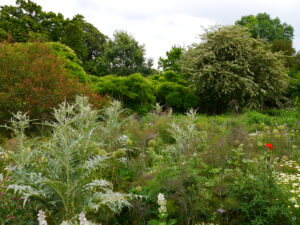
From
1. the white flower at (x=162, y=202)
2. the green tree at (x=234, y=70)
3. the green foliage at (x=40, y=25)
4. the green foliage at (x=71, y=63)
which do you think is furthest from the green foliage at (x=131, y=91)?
the green foliage at (x=40, y=25)

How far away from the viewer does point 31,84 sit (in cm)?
666

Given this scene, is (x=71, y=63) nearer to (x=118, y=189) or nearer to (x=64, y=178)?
(x=118, y=189)

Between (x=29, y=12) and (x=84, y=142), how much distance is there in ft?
89.4

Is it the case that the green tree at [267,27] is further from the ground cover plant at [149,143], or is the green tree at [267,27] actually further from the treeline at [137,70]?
the ground cover plant at [149,143]

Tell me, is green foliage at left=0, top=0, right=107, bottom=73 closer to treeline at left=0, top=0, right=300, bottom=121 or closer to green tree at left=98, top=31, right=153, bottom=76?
treeline at left=0, top=0, right=300, bottom=121

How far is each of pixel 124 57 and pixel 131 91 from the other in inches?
650

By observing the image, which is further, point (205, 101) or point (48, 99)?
point (205, 101)

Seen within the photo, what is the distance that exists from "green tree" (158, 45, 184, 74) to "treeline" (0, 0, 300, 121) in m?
0.09

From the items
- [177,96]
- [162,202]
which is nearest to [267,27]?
[177,96]

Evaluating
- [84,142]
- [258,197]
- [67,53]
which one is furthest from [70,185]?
[67,53]

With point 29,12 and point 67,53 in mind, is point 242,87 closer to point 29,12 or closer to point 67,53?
point 67,53

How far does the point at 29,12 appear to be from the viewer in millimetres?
24781

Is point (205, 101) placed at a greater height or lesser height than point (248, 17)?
lesser

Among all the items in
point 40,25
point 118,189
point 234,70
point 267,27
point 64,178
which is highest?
point 267,27
